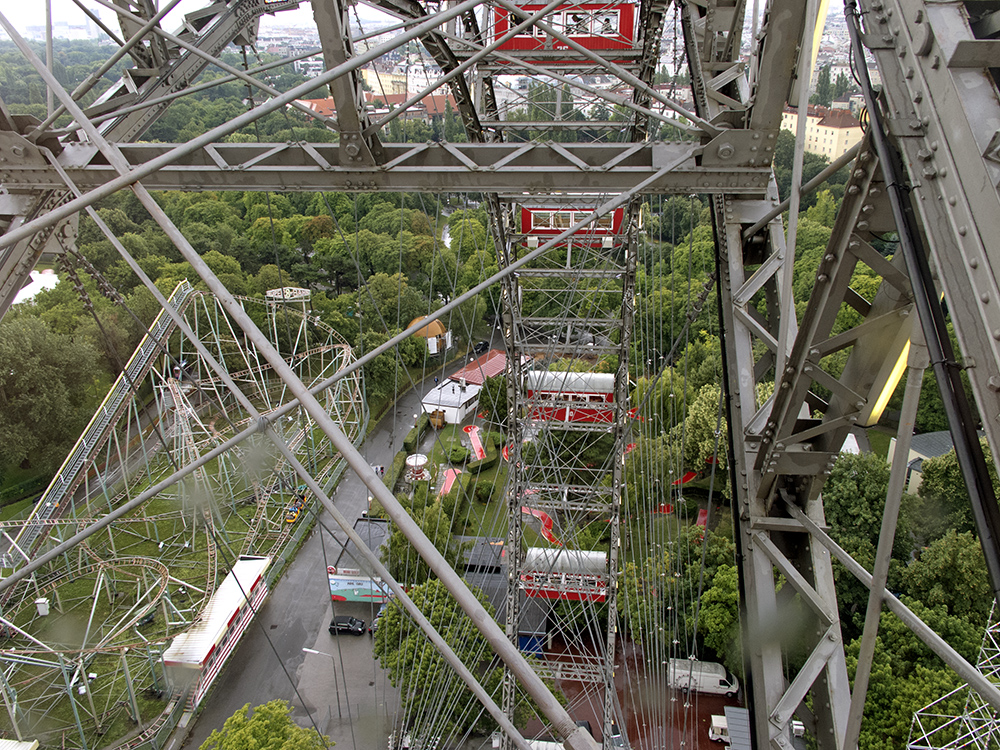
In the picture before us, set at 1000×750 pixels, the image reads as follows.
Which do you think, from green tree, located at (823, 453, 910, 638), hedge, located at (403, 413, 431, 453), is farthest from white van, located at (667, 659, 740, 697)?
hedge, located at (403, 413, 431, 453)

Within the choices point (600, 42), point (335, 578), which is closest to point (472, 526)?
point (335, 578)

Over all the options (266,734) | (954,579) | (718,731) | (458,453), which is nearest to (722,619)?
(718,731)

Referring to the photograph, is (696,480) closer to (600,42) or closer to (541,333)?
(541,333)

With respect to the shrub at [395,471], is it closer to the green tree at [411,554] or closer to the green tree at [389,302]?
the green tree at [411,554]

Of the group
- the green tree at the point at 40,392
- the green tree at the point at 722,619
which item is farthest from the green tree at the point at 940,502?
the green tree at the point at 40,392

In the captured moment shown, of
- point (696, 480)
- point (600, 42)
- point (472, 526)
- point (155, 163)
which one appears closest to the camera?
point (155, 163)

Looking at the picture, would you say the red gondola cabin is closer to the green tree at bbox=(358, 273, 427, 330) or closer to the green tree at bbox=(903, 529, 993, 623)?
the green tree at bbox=(903, 529, 993, 623)
